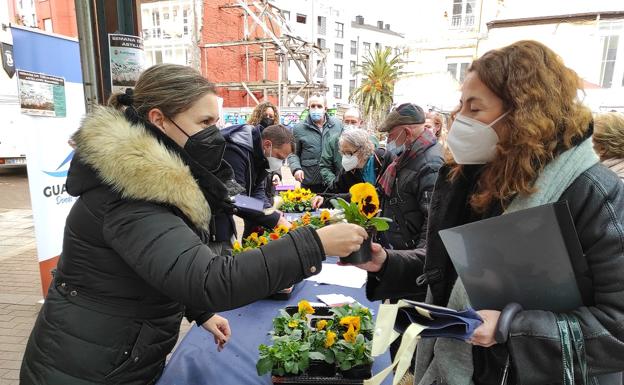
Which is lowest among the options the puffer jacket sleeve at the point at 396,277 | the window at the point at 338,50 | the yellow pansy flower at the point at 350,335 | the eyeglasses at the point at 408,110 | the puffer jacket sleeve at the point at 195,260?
the yellow pansy flower at the point at 350,335

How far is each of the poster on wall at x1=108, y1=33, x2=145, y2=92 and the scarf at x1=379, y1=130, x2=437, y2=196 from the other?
6.68 feet

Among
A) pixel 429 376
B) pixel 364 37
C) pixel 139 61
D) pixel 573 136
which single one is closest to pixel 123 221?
pixel 429 376

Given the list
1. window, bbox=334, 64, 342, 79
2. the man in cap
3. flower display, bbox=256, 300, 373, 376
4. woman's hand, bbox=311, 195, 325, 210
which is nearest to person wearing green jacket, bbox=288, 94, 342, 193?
woman's hand, bbox=311, 195, 325, 210

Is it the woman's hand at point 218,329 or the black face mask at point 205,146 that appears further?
the woman's hand at point 218,329

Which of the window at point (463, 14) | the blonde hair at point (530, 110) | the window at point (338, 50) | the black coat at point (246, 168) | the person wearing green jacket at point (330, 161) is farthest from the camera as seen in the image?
the window at point (338, 50)

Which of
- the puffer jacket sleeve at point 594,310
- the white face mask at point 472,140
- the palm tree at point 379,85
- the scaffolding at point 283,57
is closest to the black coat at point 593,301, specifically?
the puffer jacket sleeve at point 594,310

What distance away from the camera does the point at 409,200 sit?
2750 mm

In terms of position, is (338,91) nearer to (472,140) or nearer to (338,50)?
(338,50)

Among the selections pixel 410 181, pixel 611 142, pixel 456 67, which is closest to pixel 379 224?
pixel 410 181

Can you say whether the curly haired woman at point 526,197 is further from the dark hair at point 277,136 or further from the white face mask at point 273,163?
the white face mask at point 273,163

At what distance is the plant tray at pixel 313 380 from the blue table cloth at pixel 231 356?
3.6 inches

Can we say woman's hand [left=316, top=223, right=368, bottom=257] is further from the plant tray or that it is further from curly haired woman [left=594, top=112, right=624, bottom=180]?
curly haired woman [left=594, top=112, right=624, bottom=180]

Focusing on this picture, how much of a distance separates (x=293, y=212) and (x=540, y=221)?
334 cm

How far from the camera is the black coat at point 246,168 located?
2885mm
